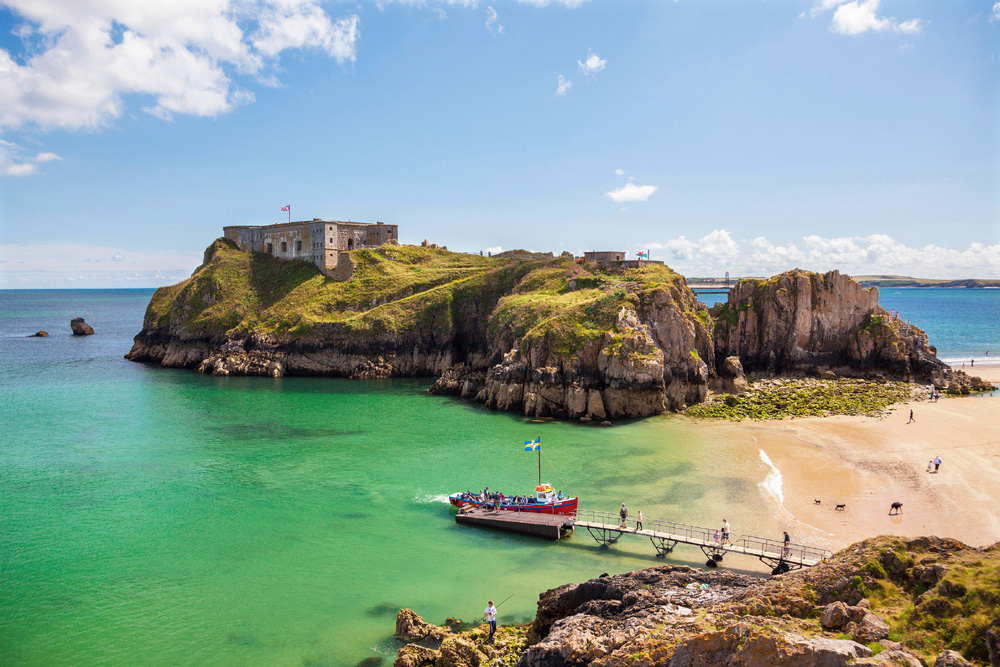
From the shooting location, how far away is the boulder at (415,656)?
2025 centimetres

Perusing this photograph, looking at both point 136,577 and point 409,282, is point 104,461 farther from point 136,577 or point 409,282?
point 409,282

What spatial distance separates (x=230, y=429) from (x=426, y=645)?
38.1 metres

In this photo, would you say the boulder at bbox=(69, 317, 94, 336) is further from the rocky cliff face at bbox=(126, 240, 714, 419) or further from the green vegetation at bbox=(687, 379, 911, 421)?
the green vegetation at bbox=(687, 379, 911, 421)

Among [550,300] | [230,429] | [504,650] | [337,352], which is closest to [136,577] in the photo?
[504,650]

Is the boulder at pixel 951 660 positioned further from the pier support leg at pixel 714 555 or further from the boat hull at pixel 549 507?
the boat hull at pixel 549 507

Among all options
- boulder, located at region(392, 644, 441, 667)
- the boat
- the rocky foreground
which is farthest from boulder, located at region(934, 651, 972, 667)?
the boat

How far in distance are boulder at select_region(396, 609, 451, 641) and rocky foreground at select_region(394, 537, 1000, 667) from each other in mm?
3756

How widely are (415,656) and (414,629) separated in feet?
6.54

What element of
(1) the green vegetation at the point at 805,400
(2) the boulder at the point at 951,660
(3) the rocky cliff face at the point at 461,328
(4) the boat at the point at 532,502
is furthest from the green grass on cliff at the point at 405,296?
(2) the boulder at the point at 951,660

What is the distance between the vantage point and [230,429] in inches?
2112

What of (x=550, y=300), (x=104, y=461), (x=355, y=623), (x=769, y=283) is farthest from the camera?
(x=769, y=283)

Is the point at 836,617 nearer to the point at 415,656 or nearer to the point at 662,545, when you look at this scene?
the point at 415,656

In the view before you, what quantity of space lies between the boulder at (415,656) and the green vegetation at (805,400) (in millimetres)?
41316

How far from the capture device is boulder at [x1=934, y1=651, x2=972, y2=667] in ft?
33.1
